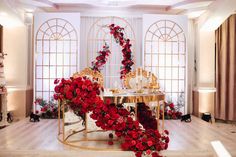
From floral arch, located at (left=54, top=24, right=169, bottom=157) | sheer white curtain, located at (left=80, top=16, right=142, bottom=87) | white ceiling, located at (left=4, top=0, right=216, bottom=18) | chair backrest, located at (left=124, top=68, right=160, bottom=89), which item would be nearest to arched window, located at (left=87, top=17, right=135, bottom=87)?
sheer white curtain, located at (left=80, top=16, right=142, bottom=87)

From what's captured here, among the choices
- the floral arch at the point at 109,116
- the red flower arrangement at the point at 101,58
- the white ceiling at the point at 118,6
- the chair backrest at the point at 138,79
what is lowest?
the floral arch at the point at 109,116

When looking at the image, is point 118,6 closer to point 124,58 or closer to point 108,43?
point 108,43

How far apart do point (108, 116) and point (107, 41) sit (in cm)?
342

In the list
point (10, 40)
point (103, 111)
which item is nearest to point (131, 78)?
point (103, 111)

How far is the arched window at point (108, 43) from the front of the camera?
6.75m

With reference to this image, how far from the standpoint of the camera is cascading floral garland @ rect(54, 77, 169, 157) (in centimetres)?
344

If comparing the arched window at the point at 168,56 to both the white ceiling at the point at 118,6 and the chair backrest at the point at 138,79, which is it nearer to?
the white ceiling at the point at 118,6

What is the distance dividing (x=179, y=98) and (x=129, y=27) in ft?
6.95

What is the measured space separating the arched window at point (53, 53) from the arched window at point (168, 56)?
175cm

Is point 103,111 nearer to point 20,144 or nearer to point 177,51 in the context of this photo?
point 20,144

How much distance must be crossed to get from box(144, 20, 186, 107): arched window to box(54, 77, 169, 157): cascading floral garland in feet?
9.36

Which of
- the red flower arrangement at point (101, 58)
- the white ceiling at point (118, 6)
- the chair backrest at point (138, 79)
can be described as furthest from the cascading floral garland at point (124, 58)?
the chair backrest at point (138, 79)

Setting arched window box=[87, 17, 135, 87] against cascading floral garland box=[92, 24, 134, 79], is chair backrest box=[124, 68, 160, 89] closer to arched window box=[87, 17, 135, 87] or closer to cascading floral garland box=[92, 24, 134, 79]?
cascading floral garland box=[92, 24, 134, 79]

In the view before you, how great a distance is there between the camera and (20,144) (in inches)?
149
